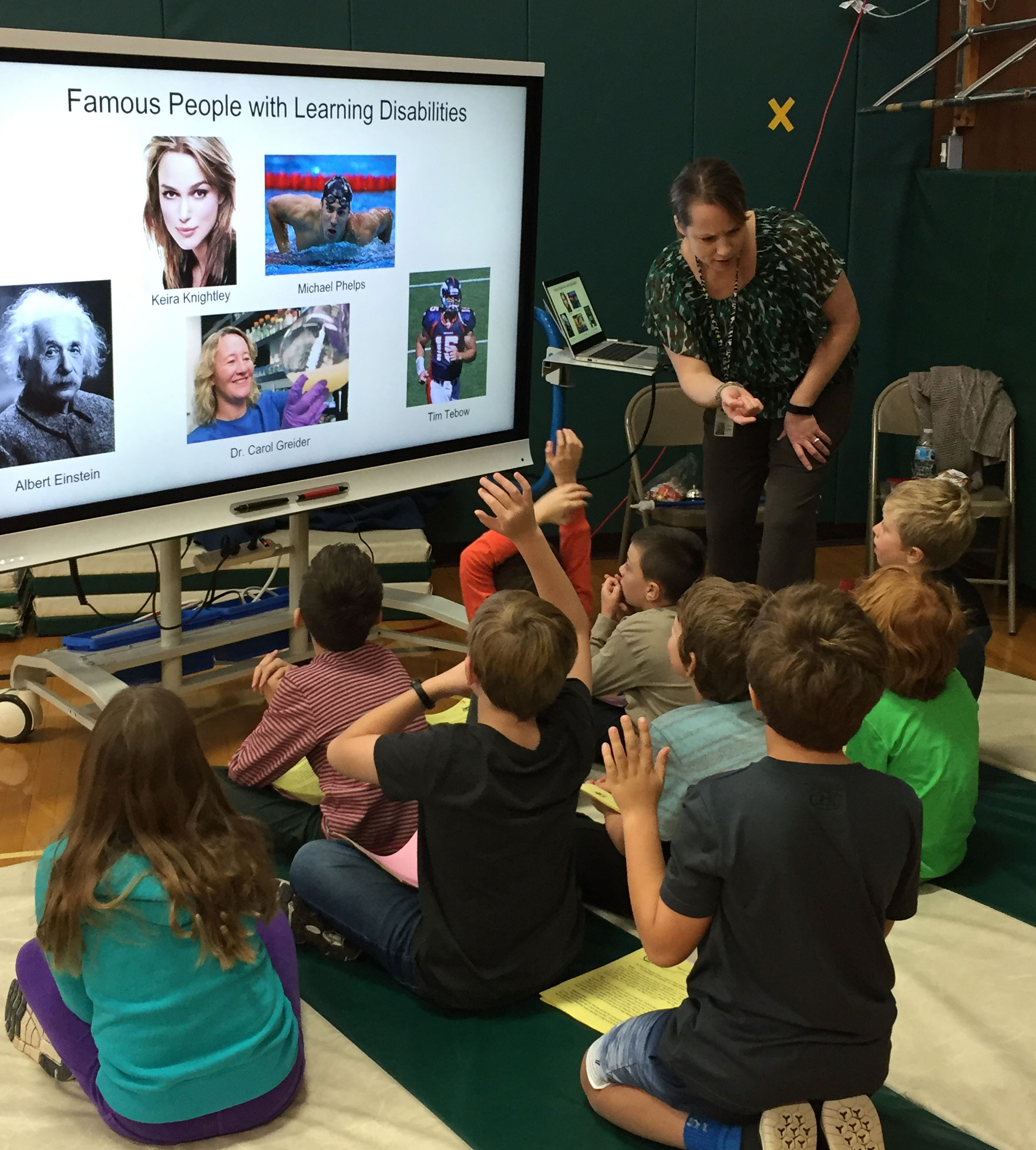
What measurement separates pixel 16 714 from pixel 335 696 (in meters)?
1.29

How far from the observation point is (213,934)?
5.77ft

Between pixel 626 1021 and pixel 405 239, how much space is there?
2153 mm

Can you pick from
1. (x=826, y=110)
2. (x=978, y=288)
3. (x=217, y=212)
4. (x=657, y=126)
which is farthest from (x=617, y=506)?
(x=217, y=212)

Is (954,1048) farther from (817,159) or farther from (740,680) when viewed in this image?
(817,159)

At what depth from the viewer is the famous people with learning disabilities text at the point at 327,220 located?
3.18 metres

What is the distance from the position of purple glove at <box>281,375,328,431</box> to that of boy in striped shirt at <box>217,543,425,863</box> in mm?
686

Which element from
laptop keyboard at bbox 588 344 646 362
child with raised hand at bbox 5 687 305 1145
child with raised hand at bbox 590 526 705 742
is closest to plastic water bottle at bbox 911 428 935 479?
laptop keyboard at bbox 588 344 646 362

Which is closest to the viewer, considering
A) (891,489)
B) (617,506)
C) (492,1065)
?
(492,1065)

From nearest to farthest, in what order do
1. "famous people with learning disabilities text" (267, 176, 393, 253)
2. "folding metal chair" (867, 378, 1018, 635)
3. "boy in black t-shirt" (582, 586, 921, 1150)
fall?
"boy in black t-shirt" (582, 586, 921, 1150) → "famous people with learning disabilities text" (267, 176, 393, 253) → "folding metal chair" (867, 378, 1018, 635)

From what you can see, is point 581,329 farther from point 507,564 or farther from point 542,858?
point 542,858

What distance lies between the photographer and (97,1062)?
6.47ft

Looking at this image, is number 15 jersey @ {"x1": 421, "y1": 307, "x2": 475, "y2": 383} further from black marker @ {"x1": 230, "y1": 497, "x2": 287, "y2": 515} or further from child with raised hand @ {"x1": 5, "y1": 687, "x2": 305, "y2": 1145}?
child with raised hand @ {"x1": 5, "y1": 687, "x2": 305, "y2": 1145}

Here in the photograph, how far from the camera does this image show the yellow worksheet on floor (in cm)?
228

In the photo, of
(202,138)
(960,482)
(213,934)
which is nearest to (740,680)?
(213,934)
